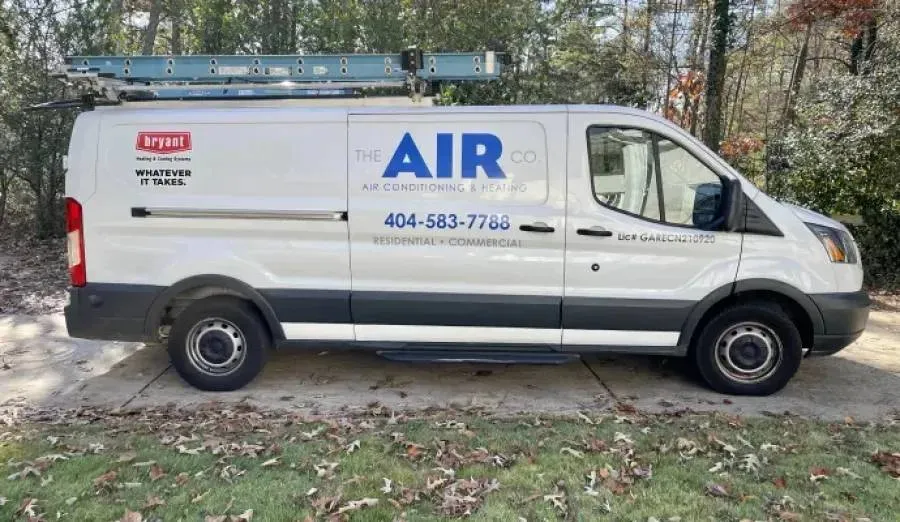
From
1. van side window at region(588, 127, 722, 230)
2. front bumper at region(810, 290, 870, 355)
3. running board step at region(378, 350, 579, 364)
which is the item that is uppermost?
van side window at region(588, 127, 722, 230)

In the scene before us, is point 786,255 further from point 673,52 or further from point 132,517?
point 673,52

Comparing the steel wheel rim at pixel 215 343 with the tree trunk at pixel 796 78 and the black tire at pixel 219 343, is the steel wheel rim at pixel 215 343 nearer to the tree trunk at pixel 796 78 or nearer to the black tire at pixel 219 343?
the black tire at pixel 219 343

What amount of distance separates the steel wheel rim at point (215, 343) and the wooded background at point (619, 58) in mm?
6031

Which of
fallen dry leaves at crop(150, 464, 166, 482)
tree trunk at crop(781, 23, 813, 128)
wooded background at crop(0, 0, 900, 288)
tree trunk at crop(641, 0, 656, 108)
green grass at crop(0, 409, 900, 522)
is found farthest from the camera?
tree trunk at crop(641, 0, 656, 108)

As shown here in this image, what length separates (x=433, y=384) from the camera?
5.20 m

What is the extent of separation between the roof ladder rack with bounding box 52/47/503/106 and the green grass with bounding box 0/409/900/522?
7.83ft

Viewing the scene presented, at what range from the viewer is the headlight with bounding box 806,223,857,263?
465 centimetres

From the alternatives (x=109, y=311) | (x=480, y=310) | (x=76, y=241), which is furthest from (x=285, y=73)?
(x=480, y=310)

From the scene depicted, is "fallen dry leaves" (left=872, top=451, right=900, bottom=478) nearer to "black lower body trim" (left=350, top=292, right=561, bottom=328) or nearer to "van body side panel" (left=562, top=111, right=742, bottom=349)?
"van body side panel" (left=562, top=111, right=742, bottom=349)

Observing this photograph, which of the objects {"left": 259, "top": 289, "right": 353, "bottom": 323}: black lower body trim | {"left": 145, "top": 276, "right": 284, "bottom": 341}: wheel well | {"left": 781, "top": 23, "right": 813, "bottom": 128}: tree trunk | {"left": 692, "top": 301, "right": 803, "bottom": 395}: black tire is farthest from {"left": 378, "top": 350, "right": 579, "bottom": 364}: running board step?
{"left": 781, "top": 23, "right": 813, "bottom": 128}: tree trunk

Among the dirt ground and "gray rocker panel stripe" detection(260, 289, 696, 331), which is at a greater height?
"gray rocker panel stripe" detection(260, 289, 696, 331)

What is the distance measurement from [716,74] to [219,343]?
9004 millimetres

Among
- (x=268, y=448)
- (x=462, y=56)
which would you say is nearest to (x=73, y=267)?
(x=268, y=448)

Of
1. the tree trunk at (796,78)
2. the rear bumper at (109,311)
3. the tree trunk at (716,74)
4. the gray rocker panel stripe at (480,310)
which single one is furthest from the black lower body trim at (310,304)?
the tree trunk at (796,78)
